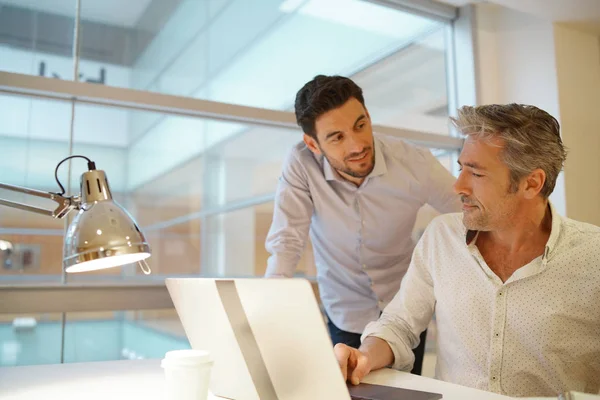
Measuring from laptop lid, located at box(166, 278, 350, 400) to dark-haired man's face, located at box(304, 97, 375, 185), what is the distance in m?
1.05

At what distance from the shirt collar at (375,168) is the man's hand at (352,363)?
3.36 feet

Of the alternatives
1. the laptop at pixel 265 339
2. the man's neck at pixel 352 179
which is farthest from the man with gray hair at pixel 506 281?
the man's neck at pixel 352 179

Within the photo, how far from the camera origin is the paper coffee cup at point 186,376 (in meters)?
0.90

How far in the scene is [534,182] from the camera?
4.92ft

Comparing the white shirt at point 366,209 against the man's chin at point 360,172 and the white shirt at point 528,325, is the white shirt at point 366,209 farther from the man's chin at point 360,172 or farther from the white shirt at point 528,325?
the white shirt at point 528,325

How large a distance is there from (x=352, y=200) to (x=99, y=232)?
4.46 feet

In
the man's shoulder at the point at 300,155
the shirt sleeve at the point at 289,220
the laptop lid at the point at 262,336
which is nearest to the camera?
the laptop lid at the point at 262,336

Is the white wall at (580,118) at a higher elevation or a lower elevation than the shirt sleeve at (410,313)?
higher

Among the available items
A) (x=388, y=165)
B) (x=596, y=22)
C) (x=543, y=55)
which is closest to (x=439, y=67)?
(x=543, y=55)

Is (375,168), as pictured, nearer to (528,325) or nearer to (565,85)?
(528,325)

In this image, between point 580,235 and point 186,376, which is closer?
point 186,376

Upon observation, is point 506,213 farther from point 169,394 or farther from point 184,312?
point 169,394

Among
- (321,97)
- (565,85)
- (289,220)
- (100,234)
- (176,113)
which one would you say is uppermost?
(565,85)

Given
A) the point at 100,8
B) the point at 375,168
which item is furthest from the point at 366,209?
the point at 100,8
